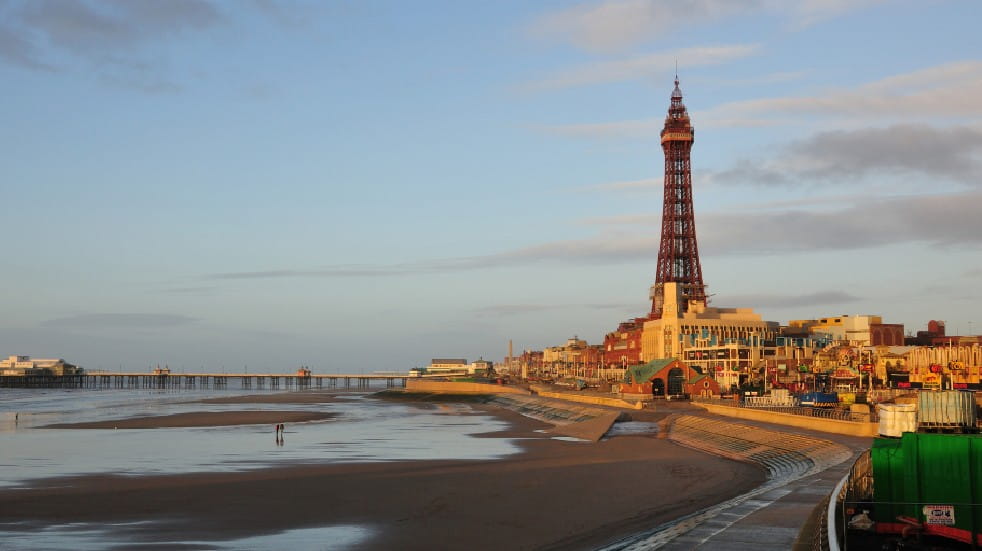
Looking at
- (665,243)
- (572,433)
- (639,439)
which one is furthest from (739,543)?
(665,243)

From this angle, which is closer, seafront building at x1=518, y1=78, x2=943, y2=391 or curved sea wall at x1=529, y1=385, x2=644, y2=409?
curved sea wall at x1=529, y1=385, x2=644, y2=409

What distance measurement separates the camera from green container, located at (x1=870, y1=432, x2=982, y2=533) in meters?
15.3

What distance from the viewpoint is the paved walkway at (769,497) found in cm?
1822

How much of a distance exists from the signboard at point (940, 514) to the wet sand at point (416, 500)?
29.0ft

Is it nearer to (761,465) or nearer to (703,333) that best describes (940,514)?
(761,465)

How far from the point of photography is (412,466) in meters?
40.1

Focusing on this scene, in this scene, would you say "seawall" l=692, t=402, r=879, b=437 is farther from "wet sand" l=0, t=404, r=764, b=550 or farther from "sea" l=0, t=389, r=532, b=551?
"sea" l=0, t=389, r=532, b=551

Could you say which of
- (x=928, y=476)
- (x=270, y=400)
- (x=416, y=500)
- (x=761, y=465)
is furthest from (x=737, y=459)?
(x=270, y=400)

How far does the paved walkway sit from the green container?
2.11 metres

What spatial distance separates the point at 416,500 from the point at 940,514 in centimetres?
1804

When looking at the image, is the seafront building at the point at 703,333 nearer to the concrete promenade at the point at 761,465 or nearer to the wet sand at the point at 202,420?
the concrete promenade at the point at 761,465

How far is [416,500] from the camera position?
30266 mm

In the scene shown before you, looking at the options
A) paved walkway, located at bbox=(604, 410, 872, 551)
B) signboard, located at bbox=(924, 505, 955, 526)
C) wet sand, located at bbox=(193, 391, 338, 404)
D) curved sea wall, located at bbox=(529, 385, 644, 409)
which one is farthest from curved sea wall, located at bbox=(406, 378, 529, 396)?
signboard, located at bbox=(924, 505, 955, 526)

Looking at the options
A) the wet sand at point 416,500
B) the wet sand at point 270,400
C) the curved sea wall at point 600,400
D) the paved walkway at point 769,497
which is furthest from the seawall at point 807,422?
the wet sand at point 270,400
